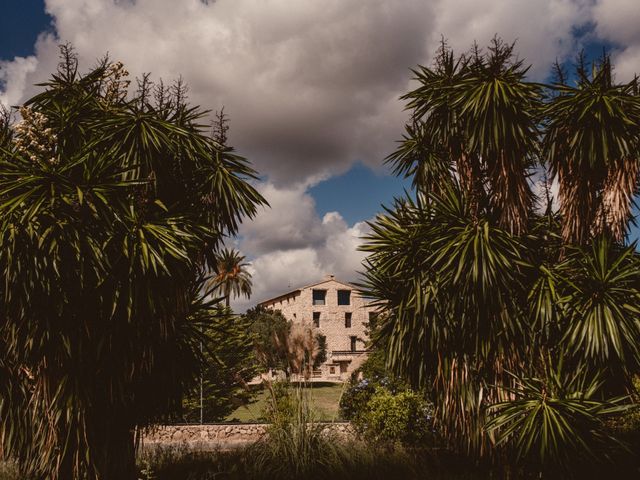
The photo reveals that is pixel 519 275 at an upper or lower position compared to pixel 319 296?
lower

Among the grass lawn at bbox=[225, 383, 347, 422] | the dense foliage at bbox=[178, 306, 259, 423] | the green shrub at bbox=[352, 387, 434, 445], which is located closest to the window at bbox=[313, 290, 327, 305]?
the grass lawn at bbox=[225, 383, 347, 422]

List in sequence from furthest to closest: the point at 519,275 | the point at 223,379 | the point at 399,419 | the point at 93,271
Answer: the point at 223,379
the point at 399,419
the point at 519,275
the point at 93,271

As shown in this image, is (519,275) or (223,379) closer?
(519,275)

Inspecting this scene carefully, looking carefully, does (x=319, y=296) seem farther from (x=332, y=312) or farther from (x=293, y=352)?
(x=293, y=352)

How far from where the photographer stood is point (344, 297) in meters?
60.9

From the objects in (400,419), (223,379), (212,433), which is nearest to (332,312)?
(223,379)

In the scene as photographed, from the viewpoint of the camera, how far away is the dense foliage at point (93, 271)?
258 inches

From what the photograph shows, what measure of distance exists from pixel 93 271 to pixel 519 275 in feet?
19.3

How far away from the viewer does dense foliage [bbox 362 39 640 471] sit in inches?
295

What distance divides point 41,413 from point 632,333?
7890 millimetres

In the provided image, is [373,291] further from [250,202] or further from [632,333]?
[632,333]

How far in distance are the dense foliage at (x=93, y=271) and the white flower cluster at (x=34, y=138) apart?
20 millimetres

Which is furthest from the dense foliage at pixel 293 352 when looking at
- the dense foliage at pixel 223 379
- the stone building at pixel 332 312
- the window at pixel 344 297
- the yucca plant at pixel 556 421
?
the window at pixel 344 297

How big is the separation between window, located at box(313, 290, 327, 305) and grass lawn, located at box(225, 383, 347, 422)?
35.4 feet
